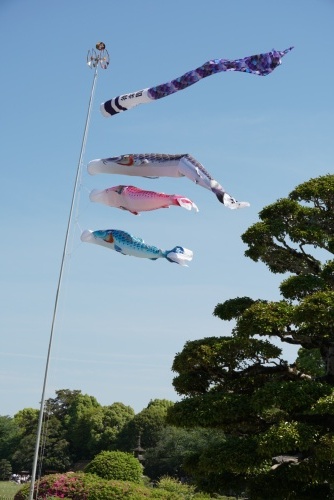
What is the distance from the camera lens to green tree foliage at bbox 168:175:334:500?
11281 mm

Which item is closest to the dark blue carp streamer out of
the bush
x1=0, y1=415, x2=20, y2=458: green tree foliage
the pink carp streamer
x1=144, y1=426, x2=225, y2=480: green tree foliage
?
the pink carp streamer

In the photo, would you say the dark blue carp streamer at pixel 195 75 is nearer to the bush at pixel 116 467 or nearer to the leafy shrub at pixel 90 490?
the leafy shrub at pixel 90 490

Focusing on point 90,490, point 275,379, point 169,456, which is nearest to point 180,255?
point 275,379

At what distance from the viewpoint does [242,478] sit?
42.5 ft

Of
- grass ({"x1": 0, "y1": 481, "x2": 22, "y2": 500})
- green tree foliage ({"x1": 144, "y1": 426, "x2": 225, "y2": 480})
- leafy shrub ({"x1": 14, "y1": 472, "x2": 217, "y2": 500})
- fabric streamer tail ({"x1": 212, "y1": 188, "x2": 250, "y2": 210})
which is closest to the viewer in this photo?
fabric streamer tail ({"x1": 212, "y1": 188, "x2": 250, "y2": 210})

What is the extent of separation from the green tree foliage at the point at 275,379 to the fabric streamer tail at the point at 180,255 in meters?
1.96

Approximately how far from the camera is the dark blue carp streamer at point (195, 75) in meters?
11.5

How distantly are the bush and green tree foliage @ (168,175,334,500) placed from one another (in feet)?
33.4

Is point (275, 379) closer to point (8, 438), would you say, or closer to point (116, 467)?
point (116, 467)

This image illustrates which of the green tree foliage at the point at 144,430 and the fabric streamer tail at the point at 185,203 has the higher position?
the fabric streamer tail at the point at 185,203

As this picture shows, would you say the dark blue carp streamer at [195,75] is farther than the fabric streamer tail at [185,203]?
No

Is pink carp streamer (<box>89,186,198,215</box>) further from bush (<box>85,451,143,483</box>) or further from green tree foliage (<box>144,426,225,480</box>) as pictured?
green tree foliage (<box>144,426,225,480</box>)

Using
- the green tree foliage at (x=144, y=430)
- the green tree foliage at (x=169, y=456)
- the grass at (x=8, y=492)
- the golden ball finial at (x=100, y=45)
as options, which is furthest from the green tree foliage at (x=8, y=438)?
the golden ball finial at (x=100, y=45)

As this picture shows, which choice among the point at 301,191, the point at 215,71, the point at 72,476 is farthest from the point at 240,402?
the point at 72,476
